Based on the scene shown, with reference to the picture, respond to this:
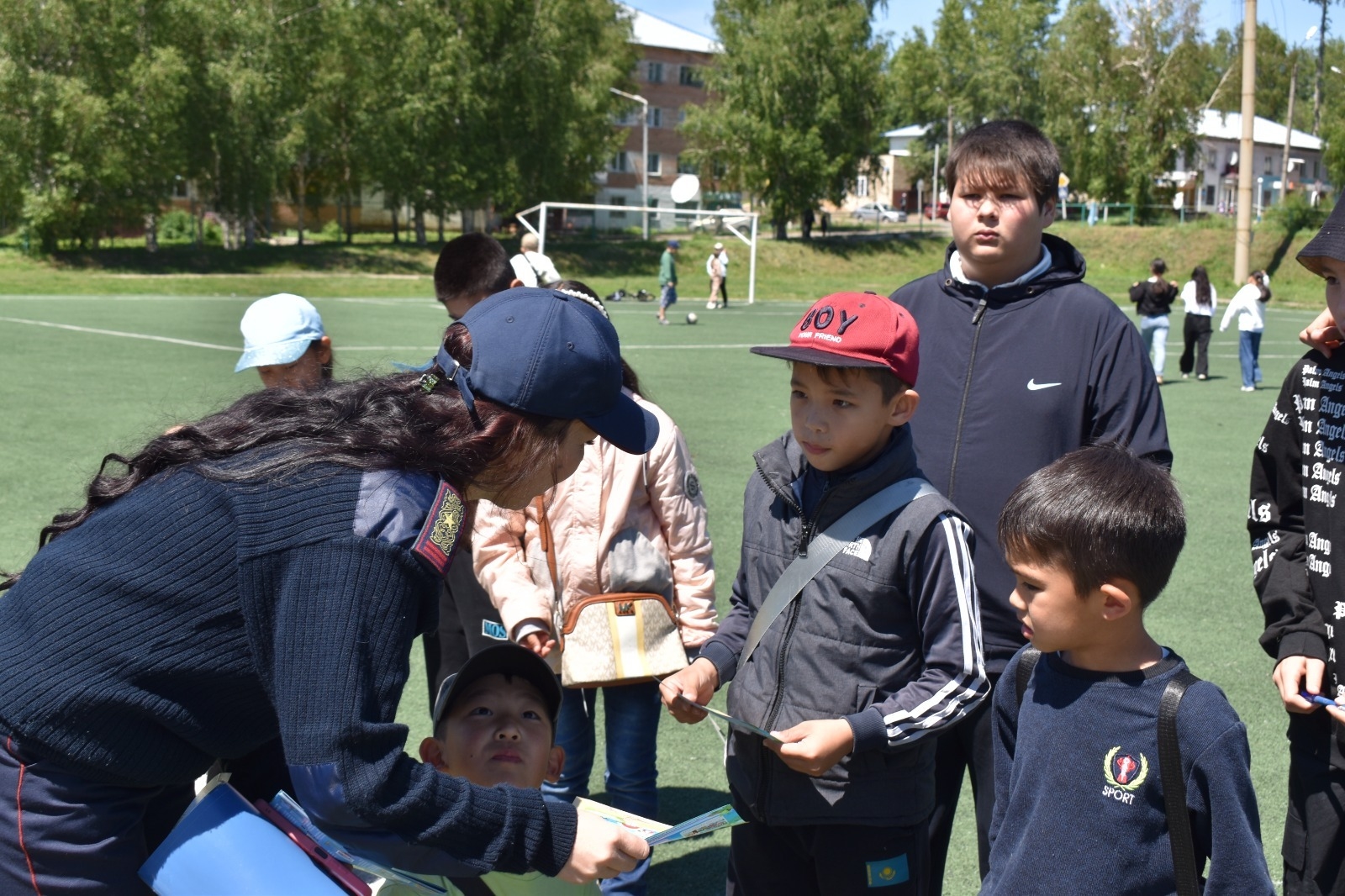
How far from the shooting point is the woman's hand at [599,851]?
214 cm

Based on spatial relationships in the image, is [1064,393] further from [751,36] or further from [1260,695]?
[751,36]

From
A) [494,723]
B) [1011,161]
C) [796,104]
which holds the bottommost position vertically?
[494,723]

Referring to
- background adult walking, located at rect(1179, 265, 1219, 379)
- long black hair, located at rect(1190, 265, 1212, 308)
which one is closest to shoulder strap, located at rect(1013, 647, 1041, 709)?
background adult walking, located at rect(1179, 265, 1219, 379)

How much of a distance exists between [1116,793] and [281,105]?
5143 cm

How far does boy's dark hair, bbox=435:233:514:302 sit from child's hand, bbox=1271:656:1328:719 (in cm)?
293

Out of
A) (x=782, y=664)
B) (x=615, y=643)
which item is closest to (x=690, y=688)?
(x=782, y=664)

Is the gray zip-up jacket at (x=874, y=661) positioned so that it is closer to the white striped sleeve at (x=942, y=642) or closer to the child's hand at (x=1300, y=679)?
the white striped sleeve at (x=942, y=642)

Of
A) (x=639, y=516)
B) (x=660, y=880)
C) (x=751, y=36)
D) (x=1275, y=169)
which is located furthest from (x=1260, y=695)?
(x=1275, y=169)

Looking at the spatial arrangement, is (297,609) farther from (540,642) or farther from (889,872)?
(540,642)

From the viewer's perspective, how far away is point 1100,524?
8.29 feet

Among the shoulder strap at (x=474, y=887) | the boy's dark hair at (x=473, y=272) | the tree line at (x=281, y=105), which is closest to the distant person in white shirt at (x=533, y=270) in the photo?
the boy's dark hair at (x=473, y=272)

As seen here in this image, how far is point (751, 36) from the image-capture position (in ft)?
202

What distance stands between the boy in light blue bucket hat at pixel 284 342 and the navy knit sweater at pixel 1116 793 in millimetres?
2795

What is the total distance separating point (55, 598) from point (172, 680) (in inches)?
9.6
